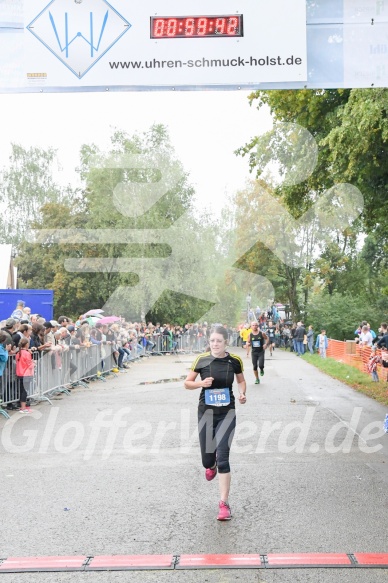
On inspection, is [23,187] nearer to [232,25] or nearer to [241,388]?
[232,25]

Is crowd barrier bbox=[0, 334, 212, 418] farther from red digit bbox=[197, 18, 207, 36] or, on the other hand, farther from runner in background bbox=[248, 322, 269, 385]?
red digit bbox=[197, 18, 207, 36]

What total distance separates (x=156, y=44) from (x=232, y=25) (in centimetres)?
81

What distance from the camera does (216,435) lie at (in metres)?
7.01

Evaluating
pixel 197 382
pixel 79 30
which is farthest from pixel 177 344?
pixel 197 382

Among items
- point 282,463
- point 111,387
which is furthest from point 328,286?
point 282,463

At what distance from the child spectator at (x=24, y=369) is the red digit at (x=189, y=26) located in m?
7.63

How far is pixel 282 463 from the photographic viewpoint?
30.4 feet

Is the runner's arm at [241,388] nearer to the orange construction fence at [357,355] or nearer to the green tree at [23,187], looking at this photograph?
the orange construction fence at [357,355]

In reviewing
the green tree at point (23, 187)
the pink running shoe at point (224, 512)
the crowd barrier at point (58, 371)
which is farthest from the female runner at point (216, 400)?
the green tree at point (23, 187)

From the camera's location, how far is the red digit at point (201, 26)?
8.51 m

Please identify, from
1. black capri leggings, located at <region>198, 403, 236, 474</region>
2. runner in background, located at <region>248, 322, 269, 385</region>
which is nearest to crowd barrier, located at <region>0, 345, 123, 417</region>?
runner in background, located at <region>248, 322, 269, 385</region>

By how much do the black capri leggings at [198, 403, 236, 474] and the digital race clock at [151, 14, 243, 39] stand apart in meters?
3.85

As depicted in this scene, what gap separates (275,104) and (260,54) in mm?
7739

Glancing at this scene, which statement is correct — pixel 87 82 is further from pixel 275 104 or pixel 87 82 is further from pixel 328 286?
pixel 328 286
